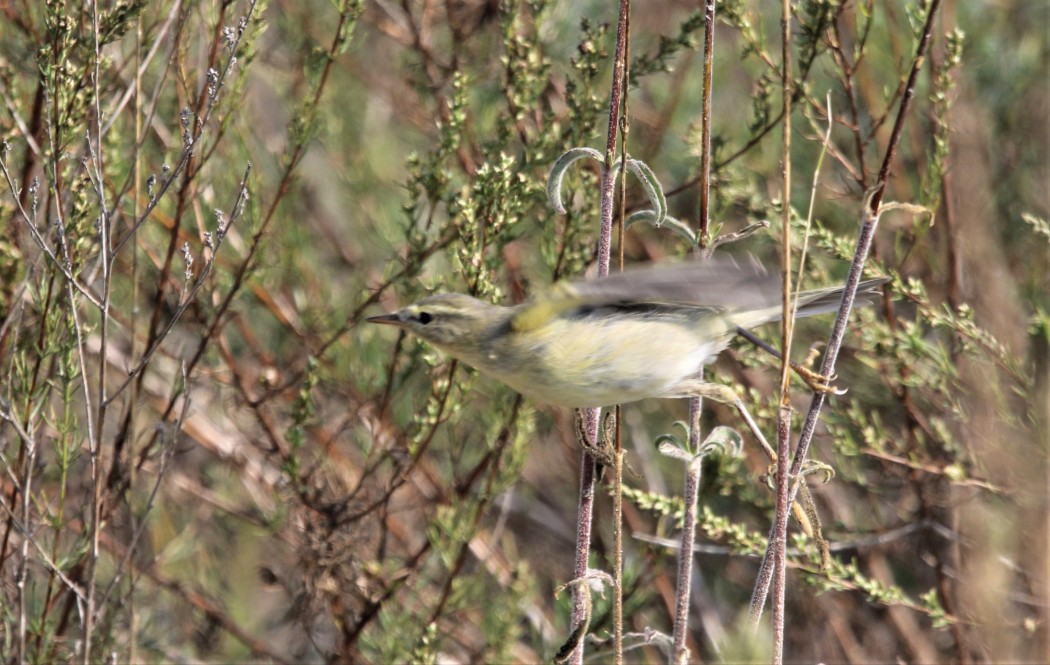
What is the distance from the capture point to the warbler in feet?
5.18

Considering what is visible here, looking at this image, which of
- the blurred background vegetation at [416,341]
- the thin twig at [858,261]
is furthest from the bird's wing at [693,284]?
the blurred background vegetation at [416,341]

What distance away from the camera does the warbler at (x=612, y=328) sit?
1578mm

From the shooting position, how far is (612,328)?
183 cm

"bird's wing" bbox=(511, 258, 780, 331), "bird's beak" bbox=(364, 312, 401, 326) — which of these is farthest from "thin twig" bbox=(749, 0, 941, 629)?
"bird's beak" bbox=(364, 312, 401, 326)

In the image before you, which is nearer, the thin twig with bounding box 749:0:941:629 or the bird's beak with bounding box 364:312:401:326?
the thin twig with bounding box 749:0:941:629

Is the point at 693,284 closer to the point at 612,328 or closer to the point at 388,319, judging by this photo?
the point at 612,328

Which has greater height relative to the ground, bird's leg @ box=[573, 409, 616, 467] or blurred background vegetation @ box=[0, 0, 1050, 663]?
blurred background vegetation @ box=[0, 0, 1050, 663]

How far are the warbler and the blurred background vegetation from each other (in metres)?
0.32

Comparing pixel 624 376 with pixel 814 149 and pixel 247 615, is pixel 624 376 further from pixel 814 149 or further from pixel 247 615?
pixel 247 615

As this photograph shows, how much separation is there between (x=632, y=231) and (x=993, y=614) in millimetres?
2671

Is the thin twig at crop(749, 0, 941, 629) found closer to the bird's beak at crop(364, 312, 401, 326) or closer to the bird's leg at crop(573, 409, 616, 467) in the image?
the bird's leg at crop(573, 409, 616, 467)

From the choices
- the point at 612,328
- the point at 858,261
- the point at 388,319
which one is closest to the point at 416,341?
the point at 388,319

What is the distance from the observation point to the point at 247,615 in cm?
403

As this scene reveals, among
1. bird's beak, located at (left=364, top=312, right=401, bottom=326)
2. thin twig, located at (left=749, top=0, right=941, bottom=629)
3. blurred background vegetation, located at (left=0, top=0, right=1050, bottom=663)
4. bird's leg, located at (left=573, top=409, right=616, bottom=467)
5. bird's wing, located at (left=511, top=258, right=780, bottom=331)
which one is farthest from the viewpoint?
blurred background vegetation, located at (left=0, top=0, right=1050, bottom=663)
